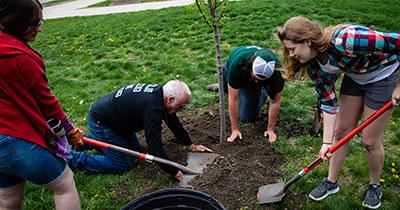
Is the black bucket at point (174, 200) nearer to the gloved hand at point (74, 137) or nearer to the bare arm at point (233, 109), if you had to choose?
the gloved hand at point (74, 137)

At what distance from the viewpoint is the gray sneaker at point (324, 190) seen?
3.17 m

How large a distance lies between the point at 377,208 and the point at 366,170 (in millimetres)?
523

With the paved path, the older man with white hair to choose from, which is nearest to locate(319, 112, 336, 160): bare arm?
the older man with white hair

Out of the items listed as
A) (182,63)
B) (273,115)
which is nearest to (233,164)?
(273,115)

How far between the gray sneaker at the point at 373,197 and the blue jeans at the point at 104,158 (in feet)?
7.04

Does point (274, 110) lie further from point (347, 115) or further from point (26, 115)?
point (26, 115)

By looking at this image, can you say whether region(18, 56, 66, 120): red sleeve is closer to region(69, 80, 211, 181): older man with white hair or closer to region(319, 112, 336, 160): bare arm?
region(69, 80, 211, 181): older man with white hair

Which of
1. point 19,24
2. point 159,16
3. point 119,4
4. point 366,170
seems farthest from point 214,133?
point 119,4

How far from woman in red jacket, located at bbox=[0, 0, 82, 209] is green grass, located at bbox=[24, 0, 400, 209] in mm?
1035

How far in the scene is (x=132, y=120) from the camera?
3504mm

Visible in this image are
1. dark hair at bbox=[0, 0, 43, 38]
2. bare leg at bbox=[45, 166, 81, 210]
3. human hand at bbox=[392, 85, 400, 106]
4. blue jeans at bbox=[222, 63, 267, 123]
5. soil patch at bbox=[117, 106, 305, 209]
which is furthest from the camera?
blue jeans at bbox=[222, 63, 267, 123]

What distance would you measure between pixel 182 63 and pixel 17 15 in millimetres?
4598

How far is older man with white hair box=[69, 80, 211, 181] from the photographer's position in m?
3.28

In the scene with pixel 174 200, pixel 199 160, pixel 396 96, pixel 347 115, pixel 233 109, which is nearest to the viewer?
pixel 396 96
